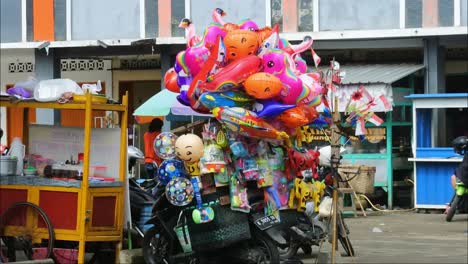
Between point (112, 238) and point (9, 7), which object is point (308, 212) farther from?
point (9, 7)

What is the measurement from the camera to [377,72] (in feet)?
60.5

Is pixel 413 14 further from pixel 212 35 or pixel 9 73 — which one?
pixel 9 73

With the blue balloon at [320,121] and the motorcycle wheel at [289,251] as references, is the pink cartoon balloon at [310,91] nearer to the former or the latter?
the blue balloon at [320,121]

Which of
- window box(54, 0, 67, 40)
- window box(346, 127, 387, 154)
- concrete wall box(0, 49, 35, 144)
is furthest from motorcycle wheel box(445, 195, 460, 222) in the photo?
concrete wall box(0, 49, 35, 144)

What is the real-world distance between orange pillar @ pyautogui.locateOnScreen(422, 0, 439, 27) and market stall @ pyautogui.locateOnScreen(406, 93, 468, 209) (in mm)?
1776

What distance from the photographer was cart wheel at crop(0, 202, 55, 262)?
29.2ft

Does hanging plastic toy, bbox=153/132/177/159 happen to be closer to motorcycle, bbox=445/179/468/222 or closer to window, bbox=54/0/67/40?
motorcycle, bbox=445/179/468/222

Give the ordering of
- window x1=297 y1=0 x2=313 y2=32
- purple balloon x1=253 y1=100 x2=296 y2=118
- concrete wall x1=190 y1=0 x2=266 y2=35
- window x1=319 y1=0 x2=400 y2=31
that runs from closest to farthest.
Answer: purple balloon x1=253 y1=100 x2=296 y2=118 < window x1=319 y1=0 x2=400 y2=31 < window x1=297 y1=0 x2=313 y2=32 < concrete wall x1=190 y1=0 x2=266 y2=35

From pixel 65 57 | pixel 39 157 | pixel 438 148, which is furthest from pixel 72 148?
pixel 65 57

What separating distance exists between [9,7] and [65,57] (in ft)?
5.62

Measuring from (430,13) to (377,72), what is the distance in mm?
1652

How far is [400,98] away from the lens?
59.6 feet

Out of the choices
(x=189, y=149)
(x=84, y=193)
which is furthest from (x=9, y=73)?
(x=189, y=149)

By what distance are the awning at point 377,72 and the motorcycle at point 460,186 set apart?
254 centimetres
